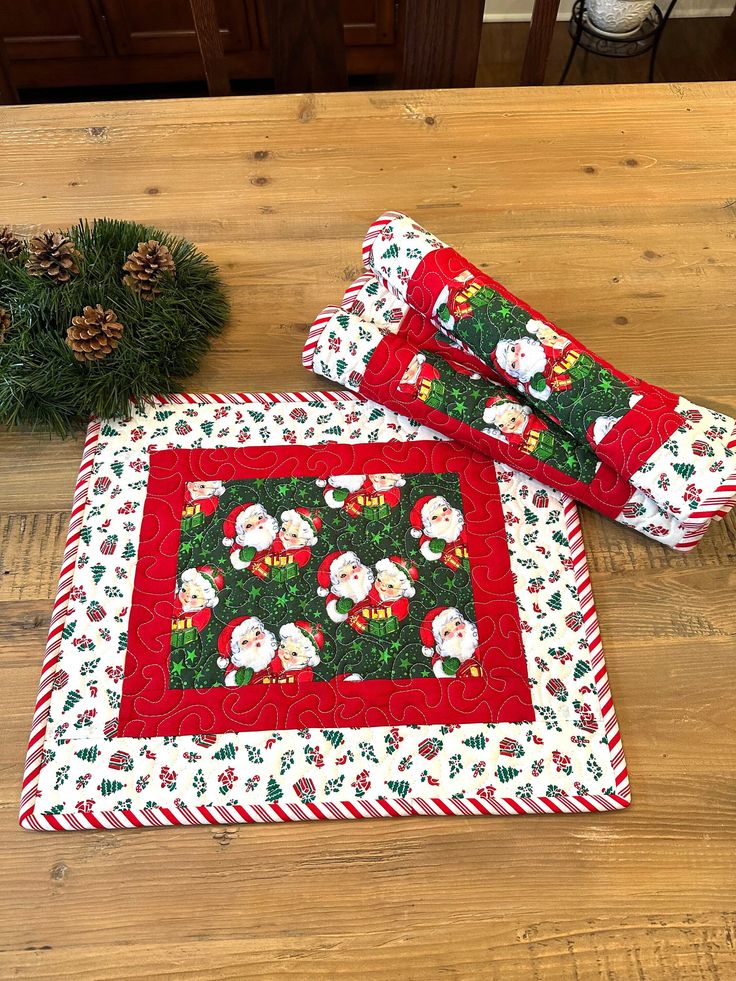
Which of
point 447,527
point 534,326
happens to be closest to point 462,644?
point 447,527

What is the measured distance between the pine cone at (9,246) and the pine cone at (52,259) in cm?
4

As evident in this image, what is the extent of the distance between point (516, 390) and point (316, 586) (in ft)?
1.14

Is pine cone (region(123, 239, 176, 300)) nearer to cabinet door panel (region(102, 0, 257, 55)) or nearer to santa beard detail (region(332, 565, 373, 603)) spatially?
santa beard detail (region(332, 565, 373, 603))

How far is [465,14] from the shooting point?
1.22m

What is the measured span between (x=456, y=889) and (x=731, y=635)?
1.30 ft

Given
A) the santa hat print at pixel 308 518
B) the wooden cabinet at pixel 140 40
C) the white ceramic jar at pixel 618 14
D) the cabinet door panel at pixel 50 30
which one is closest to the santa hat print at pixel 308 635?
the santa hat print at pixel 308 518

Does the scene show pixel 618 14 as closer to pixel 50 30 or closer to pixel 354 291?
pixel 50 30

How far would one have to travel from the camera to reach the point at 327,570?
2.80 ft

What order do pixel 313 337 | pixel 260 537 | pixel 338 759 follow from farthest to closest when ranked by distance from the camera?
pixel 313 337
pixel 260 537
pixel 338 759

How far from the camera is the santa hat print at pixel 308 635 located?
31.8 inches

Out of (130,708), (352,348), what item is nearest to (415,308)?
(352,348)

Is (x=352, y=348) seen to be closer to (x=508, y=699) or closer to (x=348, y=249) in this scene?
(x=348, y=249)

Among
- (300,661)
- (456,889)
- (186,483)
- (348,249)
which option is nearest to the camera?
(456,889)

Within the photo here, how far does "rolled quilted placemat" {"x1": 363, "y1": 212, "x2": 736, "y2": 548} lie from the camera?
828 millimetres
